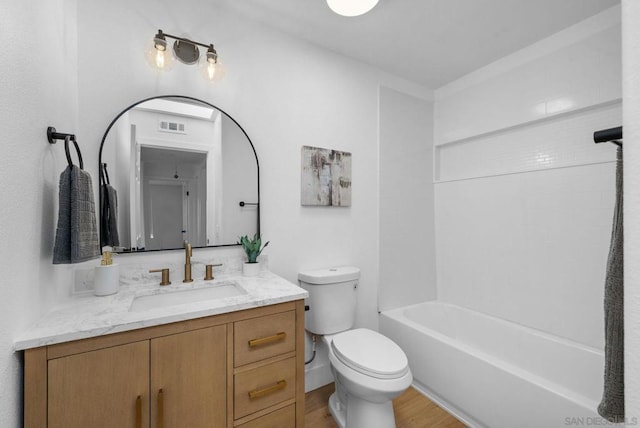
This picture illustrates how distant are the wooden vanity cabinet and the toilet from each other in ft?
1.01

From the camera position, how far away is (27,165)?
917mm

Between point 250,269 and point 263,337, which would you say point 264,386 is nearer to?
point 263,337

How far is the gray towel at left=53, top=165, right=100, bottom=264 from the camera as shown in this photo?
101 centimetres

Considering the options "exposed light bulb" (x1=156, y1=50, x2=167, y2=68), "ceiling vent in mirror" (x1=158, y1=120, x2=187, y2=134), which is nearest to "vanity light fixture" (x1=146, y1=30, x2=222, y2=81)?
"exposed light bulb" (x1=156, y1=50, x2=167, y2=68)

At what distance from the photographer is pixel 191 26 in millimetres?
1578

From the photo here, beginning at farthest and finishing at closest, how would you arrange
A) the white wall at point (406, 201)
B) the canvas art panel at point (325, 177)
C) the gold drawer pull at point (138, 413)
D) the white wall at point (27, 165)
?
the white wall at point (406, 201), the canvas art panel at point (325, 177), the gold drawer pull at point (138, 413), the white wall at point (27, 165)

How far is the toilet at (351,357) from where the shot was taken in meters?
1.35

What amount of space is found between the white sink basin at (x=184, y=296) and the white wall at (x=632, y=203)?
1.28 metres

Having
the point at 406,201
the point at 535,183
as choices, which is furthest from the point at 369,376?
the point at 535,183

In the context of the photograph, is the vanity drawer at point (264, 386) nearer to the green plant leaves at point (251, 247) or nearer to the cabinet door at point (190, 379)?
the cabinet door at point (190, 379)

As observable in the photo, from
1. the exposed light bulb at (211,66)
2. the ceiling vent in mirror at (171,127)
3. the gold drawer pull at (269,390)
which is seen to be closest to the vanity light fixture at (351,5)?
the exposed light bulb at (211,66)

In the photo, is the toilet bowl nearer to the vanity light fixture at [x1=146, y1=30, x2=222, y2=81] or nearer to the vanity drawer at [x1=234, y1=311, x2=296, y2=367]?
the vanity drawer at [x1=234, y1=311, x2=296, y2=367]

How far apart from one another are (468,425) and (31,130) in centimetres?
260

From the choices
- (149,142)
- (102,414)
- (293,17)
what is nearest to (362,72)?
(293,17)
